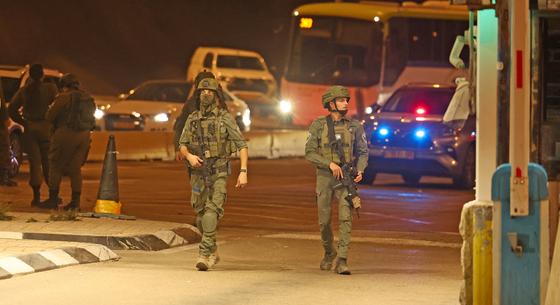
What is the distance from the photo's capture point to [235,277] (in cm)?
1232

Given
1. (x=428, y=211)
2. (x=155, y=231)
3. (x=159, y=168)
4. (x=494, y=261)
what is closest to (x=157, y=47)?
(x=159, y=168)

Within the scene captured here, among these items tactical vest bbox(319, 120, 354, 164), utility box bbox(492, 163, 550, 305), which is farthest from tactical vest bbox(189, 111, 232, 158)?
→ utility box bbox(492, 163, 550, 305)

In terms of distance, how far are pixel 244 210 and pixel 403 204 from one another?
2.66m

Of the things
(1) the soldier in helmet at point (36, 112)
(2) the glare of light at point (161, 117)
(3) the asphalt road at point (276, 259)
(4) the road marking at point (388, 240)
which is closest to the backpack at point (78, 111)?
(3) the asphalt road at point (276, 259)

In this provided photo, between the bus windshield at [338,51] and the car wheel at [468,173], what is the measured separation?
1323cm

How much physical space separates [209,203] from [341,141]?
1.27 m

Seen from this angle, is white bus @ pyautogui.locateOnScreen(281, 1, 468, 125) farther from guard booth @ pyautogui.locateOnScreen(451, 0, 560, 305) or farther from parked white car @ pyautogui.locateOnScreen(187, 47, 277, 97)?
guard booth @ pyautogui.locateOnScreen(451, 0, 560, 305)

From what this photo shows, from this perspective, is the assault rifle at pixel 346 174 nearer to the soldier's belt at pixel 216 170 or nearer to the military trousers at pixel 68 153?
the soldier's belt at pixel 216 170

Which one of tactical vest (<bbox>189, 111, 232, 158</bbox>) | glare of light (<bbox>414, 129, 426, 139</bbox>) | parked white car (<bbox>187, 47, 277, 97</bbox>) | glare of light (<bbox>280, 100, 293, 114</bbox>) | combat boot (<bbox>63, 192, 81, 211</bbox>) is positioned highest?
parked white car (<bbox>187, 47, 277, 97</bbox>)

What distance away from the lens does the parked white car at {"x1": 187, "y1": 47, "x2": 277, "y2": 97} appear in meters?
43.2

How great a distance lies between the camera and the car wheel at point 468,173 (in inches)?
934

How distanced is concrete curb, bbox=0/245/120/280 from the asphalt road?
147 millimetres

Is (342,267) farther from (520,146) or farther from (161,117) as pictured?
(161,117)

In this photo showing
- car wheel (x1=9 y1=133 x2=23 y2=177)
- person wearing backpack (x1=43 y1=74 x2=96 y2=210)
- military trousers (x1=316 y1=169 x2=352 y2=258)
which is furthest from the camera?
car wheel (x1=9 y1=133 x2=23 y2=177)
